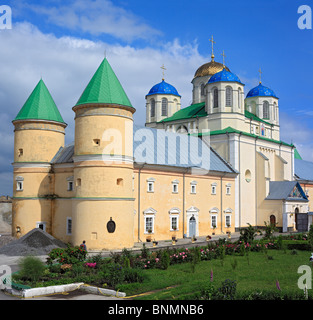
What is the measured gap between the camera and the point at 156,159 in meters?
35.0

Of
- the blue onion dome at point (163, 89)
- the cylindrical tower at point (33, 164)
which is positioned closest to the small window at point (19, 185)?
the cylindrical tower at point (33, 164)

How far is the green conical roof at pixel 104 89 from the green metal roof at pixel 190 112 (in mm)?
18573

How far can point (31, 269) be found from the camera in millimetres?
→ 16266

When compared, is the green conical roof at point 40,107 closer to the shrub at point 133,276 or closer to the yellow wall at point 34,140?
the yellow wall at point 34,140

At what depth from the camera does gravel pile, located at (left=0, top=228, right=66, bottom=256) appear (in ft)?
86.6

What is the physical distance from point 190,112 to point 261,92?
1034 centimetres

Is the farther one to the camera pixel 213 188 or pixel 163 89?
pixel 163 89

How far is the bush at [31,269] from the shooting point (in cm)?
1616

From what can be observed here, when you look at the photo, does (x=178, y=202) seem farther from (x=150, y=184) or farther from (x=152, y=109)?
(x=152, y=109)

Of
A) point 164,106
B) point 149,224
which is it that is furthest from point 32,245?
point 164,106
